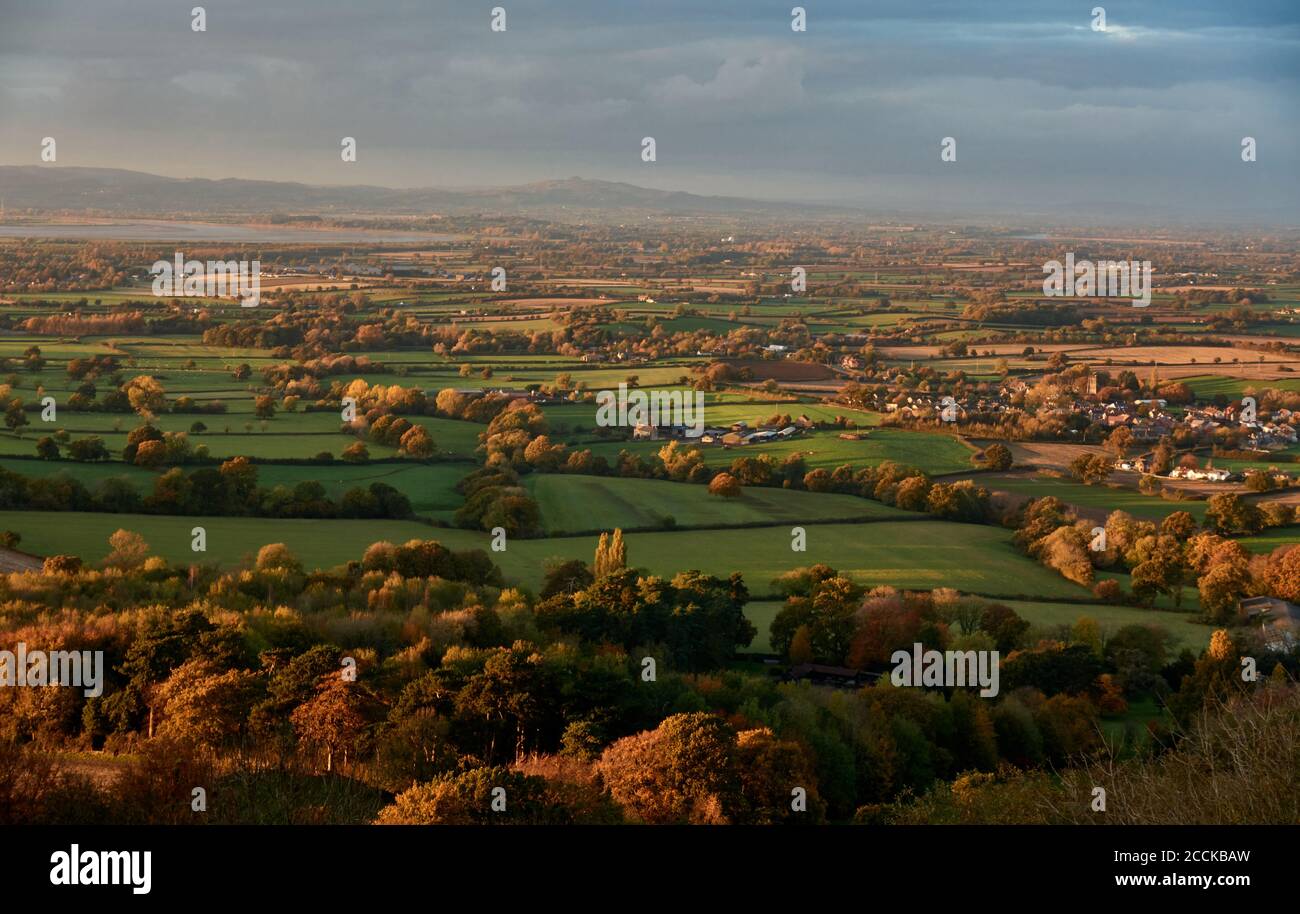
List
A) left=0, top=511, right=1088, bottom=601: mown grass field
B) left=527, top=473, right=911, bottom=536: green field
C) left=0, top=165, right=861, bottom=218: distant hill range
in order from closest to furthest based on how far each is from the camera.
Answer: left=0, top=511, right=1088, bottom=601: mown grass field
left=527, top=473, right=911, bottom=536: green field
left=0, top=165, right=861, bottom=218: distant hill range

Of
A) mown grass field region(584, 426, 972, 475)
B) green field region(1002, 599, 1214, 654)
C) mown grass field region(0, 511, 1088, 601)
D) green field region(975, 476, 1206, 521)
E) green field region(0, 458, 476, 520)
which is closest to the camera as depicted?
green field region(1002, 599, 1214, 654)

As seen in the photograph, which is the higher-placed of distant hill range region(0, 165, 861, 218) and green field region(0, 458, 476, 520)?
distant hill range region(0, 165, 861, 218)

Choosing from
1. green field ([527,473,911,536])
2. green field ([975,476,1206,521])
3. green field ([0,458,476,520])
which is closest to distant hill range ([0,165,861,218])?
green field ([0,458,476,520])

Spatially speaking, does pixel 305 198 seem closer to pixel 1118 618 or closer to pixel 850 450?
pixel 850 450

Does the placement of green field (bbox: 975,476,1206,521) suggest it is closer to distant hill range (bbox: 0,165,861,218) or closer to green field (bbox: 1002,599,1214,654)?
green field (bbox: 1002,599,1214,654)

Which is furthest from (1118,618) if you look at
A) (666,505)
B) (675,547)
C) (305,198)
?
(305,198)

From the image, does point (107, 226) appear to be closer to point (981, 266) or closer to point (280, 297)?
point (280, 297)
